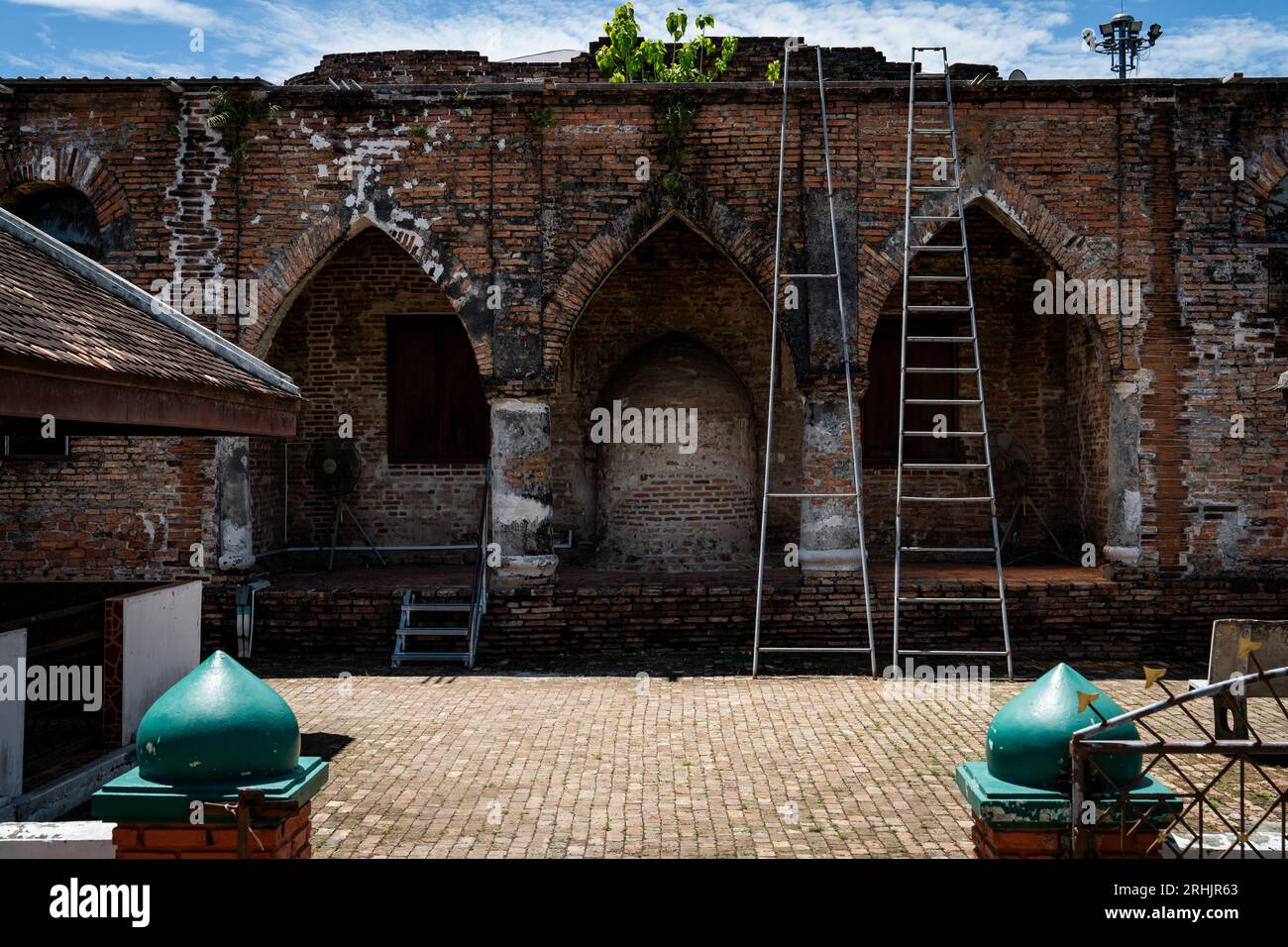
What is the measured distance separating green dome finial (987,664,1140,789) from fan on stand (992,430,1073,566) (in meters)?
10.6

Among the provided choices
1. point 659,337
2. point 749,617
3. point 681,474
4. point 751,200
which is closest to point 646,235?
point 751,200

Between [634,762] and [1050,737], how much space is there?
13.9 ft

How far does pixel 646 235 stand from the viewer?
37.6 feet

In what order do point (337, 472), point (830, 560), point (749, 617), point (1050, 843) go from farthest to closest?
point (337, 472) < point (749, 617) < point (830, 560) < point (1050, 843)

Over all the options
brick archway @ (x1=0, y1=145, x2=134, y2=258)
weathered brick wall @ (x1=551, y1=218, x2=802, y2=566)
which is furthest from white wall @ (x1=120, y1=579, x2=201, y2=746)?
weathered brick wall @ (x1=551, y1=218, x2=802, y2=566)

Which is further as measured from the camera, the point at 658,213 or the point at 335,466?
the point at 335,466

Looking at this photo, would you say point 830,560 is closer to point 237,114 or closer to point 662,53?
point 237,114

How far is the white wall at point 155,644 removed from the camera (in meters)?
7.16

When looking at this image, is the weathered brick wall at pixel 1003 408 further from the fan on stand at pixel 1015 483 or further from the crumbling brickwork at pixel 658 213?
the crumbling brickwork at pixel 658 213

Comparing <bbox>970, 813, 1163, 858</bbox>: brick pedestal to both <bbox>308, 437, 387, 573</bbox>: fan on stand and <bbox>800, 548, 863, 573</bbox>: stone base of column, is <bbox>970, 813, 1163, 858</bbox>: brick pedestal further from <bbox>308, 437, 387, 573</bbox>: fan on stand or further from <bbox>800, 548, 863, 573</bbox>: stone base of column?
<bbox>308, 437, 387, 573</bbox>: fan on stand

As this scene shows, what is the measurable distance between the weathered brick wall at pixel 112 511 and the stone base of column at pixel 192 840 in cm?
851

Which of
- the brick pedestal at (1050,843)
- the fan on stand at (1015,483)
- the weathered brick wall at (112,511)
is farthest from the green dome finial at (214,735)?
the fan on stand at (1015,483)

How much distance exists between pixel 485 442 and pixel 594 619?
3865 mm

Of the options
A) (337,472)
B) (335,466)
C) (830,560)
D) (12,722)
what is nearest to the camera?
(12,722)
